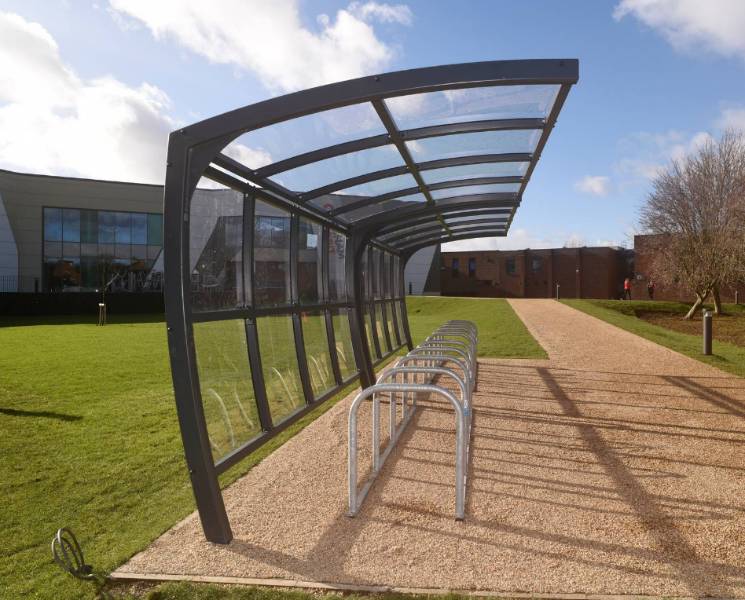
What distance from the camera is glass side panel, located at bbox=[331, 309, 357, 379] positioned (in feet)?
25.0

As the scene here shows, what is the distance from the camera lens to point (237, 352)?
15.0 feet

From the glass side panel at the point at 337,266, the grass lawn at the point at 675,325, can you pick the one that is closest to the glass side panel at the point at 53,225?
the grass lawn at the point at 675,325

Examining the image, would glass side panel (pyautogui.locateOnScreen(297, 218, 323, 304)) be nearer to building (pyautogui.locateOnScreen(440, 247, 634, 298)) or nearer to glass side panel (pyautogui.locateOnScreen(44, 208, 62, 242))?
glass side panel (pyautogui.locateOnScreen(44, 208, 62, 242))

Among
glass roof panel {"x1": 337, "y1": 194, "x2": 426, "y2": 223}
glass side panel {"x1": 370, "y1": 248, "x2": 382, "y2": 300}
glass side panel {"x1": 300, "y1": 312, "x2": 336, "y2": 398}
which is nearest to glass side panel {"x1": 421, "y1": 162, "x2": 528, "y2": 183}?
glass roof panel {"x1": 337, "y1": 194, "x2": 426, "y2": 223}

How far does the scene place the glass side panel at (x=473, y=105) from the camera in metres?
4.07

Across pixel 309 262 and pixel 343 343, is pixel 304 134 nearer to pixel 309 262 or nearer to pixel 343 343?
pixel 309 262

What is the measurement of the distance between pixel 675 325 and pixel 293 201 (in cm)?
2439

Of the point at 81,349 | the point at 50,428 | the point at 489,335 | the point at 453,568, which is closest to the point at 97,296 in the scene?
the point at 81,349

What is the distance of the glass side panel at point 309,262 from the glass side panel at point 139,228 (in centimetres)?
3180

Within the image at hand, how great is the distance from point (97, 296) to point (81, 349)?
17015mm

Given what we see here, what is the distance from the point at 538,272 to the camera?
51031 mm

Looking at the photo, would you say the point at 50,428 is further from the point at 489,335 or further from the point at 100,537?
the point at 489,335

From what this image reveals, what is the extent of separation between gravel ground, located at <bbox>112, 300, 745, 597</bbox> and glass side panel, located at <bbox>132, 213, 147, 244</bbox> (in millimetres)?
32020

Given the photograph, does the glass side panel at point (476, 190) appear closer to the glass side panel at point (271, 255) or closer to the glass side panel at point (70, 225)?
the glass side panel at point (271, 255)
